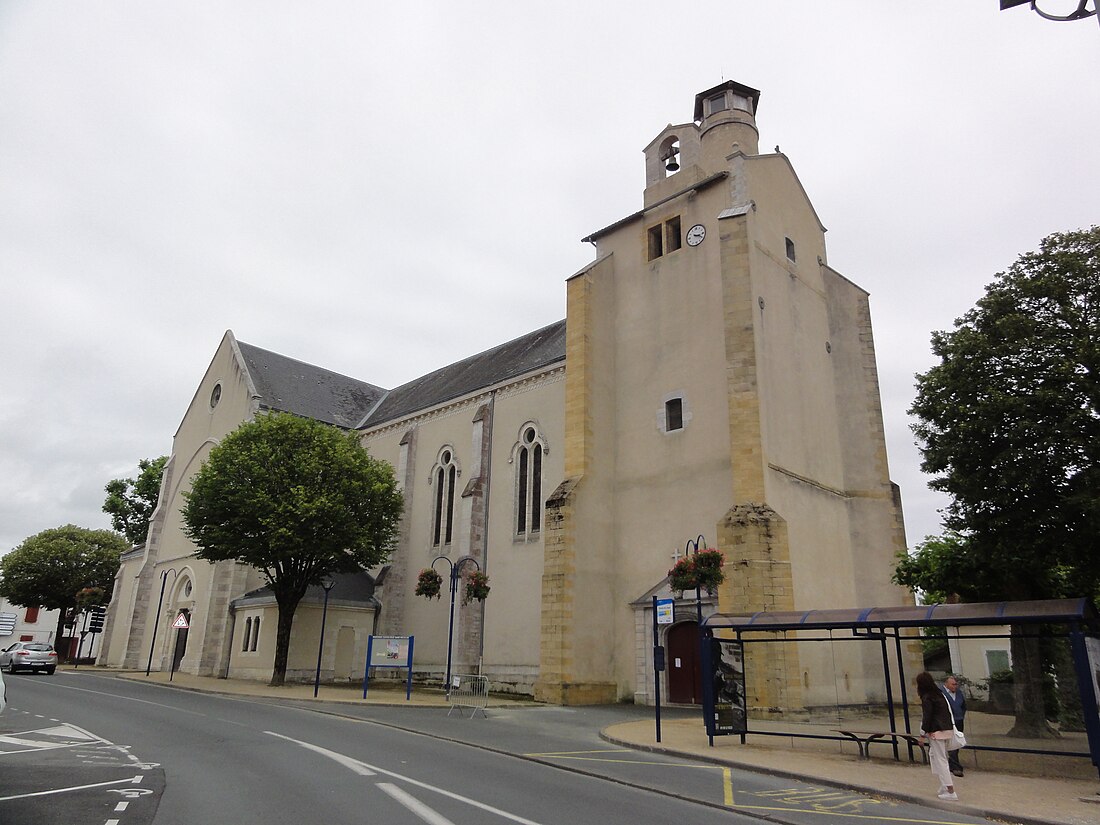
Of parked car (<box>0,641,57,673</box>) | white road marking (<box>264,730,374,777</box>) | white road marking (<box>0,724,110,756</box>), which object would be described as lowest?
white road marking (<box>0,724,110,756</box>)

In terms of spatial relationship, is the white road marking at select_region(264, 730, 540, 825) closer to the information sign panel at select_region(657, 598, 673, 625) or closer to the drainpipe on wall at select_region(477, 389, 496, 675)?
the information sign panel at select_region(657, 598, 673, 625)

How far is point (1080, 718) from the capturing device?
12.0 meters

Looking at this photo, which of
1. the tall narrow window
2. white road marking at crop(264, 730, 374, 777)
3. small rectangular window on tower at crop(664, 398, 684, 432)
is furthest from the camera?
the tall narrow window

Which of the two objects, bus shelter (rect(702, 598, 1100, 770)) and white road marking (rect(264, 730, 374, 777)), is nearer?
white road marking (rect(264, 730, 374, 777))

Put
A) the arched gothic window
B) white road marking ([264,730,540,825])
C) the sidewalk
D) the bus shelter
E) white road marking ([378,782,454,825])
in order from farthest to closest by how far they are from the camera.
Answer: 1. the arched gothic window
2. the bus shelter
3. the sidewalk
4. white road marking ([264,730,540,825])
5. white road marking ([378,782,454,825])

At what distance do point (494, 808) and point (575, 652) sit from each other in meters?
15.3

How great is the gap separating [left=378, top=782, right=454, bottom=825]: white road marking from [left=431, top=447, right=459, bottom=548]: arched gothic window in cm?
2322

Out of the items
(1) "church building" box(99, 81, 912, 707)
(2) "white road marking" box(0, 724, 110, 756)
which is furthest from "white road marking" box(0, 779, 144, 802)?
(1) "church building" box(99, 81, 912, 707)

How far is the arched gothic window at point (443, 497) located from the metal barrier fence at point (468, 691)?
7150 millimetres

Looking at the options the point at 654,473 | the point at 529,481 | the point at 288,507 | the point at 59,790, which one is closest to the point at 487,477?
the point at 529,481

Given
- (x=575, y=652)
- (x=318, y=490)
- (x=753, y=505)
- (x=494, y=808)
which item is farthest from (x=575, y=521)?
Answer: (x=494, y=808)

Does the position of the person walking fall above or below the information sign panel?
below

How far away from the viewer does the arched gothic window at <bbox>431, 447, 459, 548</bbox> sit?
108 feet

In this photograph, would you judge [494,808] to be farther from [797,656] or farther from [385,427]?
[385,427]
